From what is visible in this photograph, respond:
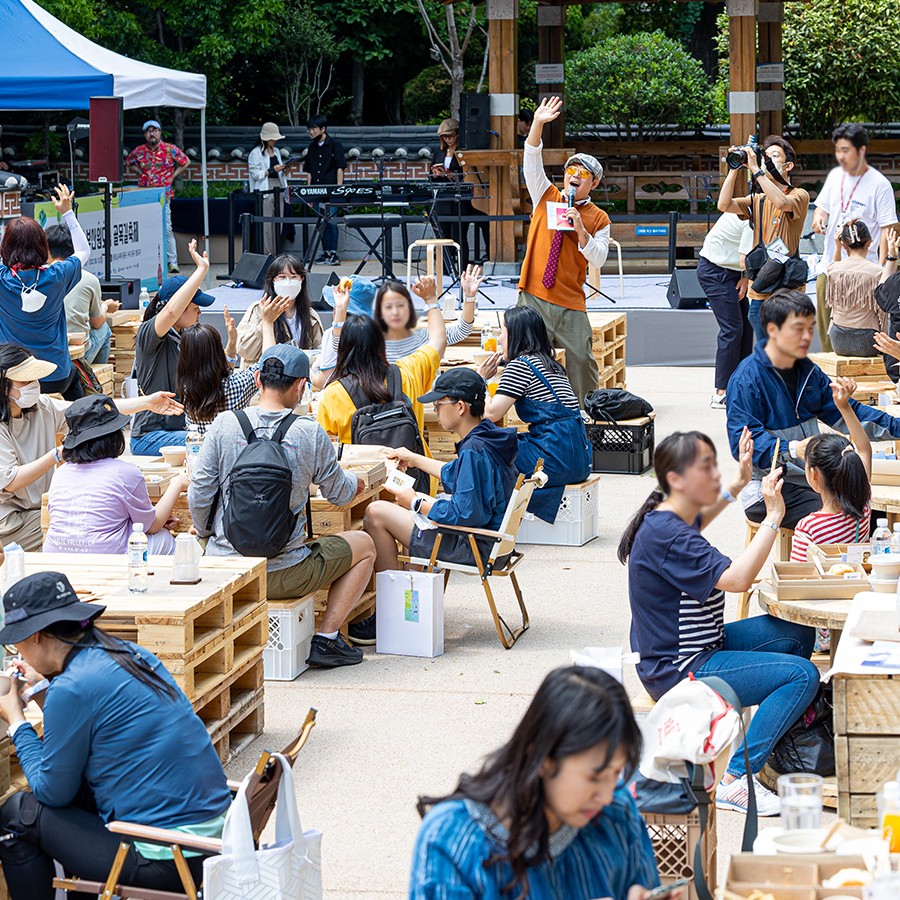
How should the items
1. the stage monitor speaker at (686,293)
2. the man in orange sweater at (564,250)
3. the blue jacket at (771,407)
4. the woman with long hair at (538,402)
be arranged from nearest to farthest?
the blue jacket at (771,407) → the woman with long hair at (538,402) → the man in orange sweater at (564,250) → the stage monitor speaker at (686,293)

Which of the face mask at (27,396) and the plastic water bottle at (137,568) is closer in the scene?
the plastic water bottle at (137,568)

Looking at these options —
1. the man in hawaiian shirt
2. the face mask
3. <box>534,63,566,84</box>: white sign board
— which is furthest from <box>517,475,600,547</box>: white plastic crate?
<box>534,63,566,84</box>: white sign board

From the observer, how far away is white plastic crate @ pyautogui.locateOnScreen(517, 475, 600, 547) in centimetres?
867

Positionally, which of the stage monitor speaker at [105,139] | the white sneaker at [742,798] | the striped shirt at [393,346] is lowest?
the white sneaker at [742,798]

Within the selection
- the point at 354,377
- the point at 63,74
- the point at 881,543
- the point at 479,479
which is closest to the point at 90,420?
the point at 479,479

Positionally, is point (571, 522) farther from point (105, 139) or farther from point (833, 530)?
point (105, 139)

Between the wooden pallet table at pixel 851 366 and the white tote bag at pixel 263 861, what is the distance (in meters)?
6.03

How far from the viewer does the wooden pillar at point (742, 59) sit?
18.2 meters

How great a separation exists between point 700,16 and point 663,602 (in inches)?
925

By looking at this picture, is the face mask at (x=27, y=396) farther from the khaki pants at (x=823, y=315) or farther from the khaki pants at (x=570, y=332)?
the khaki pants at (x=823, y=315)

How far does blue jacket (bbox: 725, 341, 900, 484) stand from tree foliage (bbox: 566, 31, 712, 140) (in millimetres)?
16076

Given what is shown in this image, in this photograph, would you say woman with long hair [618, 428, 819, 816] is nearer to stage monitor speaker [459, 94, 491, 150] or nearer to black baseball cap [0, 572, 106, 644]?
black baseball cap [0, 572, 106, 644]

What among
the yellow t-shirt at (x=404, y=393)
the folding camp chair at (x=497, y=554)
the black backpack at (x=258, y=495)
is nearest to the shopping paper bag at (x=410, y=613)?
the folding camp chair at (x=497, y=554)

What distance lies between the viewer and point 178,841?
3.94 metres
